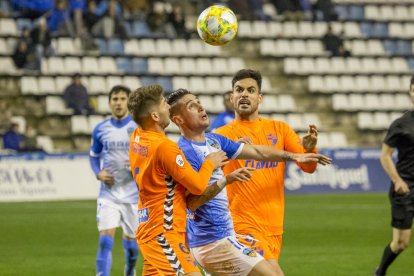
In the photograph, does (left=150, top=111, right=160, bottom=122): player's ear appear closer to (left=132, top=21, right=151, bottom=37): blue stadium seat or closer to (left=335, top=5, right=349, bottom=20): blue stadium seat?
(left=132, top=21, right=151, bottom=37): blue stadium seat

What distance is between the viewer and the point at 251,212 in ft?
26.2

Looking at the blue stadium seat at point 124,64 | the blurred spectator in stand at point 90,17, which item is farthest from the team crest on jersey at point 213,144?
the blue stadium seat at point 124,64

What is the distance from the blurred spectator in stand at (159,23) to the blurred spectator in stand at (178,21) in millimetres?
135

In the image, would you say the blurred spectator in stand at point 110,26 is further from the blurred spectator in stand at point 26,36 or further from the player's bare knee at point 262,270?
the player's bare knee at point 262,270

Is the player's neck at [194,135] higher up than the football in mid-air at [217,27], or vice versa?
the football in mid-air at [217,27]

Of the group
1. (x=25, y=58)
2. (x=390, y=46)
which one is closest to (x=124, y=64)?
(x=25, y=58)

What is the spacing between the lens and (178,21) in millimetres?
29188

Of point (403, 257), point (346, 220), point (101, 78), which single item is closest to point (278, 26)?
point (101, 78)

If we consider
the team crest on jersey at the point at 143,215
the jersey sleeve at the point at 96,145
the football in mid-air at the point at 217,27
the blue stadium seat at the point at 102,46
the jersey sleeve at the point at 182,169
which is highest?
the blue stadium seat at the point at 102,46

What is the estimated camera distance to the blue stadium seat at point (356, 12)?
3359 cm

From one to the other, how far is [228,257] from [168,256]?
2.47 feet

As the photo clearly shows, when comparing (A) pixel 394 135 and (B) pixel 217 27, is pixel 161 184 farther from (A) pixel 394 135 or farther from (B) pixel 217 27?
(A) pixel 394 135

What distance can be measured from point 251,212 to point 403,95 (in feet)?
78.1

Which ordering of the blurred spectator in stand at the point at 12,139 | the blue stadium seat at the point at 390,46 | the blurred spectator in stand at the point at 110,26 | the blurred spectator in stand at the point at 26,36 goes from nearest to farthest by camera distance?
the blurred spectator in stand at the point at 12,139 < the blurred spectator in stand at the point at 26,36 < the blurred spectator in stand at the point at 110,26 < the blue stadium seat at the point at 390,46
